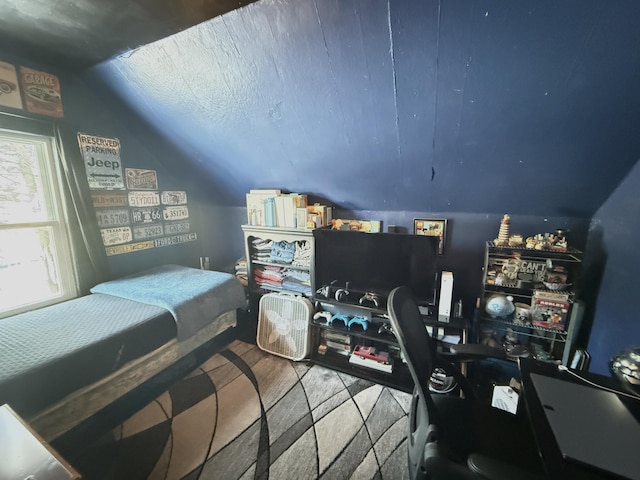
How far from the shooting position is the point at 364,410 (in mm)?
1755

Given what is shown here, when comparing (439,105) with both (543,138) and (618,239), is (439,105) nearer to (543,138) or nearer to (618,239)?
(543,138)

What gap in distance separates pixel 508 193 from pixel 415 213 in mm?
666

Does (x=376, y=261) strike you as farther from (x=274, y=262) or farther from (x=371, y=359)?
(x=274, y=262)

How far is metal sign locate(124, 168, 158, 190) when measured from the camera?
2.50 m

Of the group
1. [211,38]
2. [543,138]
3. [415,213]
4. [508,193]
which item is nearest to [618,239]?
[508,193]

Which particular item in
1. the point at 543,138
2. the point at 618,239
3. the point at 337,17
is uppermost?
the point at 337,17

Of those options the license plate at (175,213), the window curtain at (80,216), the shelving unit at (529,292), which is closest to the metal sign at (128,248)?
the window curtain at (80,216)

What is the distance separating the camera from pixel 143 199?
2.62 m

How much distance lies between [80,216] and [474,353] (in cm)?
299

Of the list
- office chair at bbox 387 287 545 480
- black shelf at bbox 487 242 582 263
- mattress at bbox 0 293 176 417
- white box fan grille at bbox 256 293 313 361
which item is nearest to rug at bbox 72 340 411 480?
white box fan grille at bbox 256 293 313 361

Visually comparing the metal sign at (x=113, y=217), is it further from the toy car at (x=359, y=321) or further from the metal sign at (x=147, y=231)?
the toy car at (x=359, y=321)

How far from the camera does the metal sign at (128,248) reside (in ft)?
7.96

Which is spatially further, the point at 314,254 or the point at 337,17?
the point at 314,254

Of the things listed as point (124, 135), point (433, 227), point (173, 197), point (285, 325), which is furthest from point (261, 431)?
point (124, 135)
